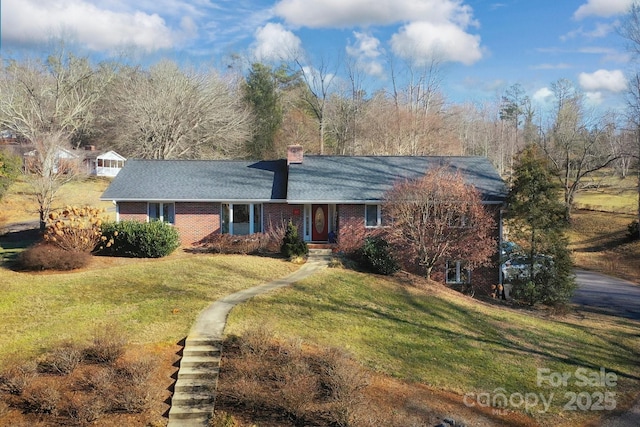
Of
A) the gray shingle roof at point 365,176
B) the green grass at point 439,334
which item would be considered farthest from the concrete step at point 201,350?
the gray shingle roof at point 365,176

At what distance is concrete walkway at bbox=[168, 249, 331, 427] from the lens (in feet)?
26.1

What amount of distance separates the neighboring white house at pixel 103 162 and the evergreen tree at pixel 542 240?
43.9m

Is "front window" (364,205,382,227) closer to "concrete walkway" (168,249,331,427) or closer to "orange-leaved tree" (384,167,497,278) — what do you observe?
"orange-leaved tree" (384,167,497,278)

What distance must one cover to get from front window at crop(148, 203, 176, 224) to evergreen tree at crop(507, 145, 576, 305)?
16162 mm

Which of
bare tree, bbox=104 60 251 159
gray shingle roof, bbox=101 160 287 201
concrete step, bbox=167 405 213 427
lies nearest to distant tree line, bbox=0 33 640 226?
bare tree, bbox=104 60 251 159

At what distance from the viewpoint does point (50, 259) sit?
16.4 m

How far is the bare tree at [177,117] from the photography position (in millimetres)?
42531

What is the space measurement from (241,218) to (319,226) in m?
3.92

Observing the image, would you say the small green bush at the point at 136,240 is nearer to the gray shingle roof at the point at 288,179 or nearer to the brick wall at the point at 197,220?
the brick wall at the point at 197,220

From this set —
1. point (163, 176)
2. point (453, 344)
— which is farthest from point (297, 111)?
point (453, 344)

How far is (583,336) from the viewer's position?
48.1ft

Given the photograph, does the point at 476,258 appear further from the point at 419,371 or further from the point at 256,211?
the point at 256,211

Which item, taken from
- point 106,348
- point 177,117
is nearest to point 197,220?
point 106,348

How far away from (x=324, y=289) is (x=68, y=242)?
10.3 metres
